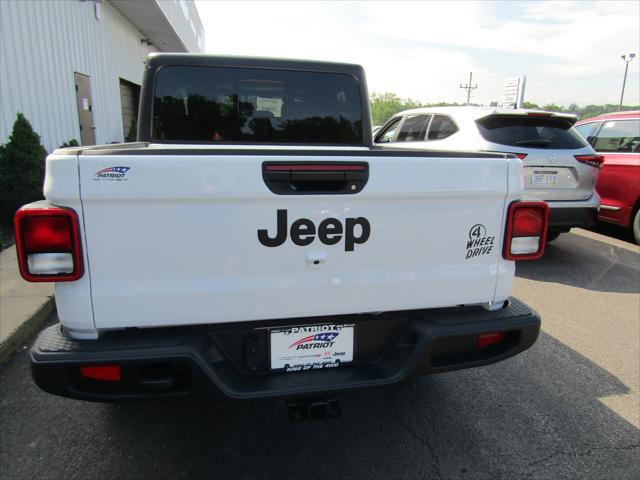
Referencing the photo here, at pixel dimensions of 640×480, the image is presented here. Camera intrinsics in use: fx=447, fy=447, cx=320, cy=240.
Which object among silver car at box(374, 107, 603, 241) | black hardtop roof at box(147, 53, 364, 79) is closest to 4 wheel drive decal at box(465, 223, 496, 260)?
black hardtop roof at box(147, 53, 364, 79)

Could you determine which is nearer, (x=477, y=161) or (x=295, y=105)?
(x=477, y=161)

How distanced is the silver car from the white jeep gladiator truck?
364 cm

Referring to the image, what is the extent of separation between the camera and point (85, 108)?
11.1m

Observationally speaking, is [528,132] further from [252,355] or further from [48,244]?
[48,244]

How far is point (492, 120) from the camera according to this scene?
5.69 metres

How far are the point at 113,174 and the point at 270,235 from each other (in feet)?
2.14

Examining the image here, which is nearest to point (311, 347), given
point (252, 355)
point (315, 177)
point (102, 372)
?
point (252, 355)

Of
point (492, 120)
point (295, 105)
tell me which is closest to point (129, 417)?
point (295, 105)

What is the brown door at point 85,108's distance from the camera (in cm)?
1064

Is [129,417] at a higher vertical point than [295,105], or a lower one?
lower

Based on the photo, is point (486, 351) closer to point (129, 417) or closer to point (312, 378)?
point (312, 378)

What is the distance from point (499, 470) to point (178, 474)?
5.30ft

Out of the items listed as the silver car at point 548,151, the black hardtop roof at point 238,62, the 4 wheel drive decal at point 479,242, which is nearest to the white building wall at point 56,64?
the black hardtop roof at point 238,62

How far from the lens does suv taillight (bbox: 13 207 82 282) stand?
172 cm
